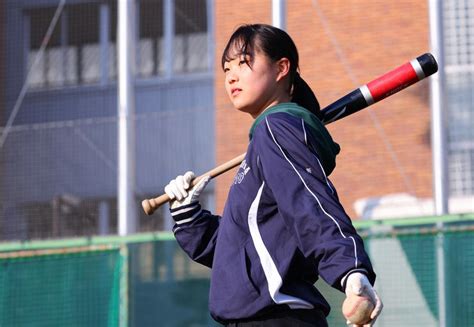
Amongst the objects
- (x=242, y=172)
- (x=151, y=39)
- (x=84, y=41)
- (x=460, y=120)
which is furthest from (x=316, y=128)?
(x=151, y=39)

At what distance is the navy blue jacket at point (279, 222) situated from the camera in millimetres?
3256

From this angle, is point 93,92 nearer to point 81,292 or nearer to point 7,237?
point 7,237

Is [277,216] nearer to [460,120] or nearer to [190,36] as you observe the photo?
[460,120]

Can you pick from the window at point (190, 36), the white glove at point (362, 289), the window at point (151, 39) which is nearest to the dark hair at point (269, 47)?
the white glove at point (362, 289)

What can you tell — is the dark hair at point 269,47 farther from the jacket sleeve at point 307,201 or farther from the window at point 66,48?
the window at point 66,48

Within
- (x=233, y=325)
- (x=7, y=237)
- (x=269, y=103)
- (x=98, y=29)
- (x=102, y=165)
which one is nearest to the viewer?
(x=233, y=325)

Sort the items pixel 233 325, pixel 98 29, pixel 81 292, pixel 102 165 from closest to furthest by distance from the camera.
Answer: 1. pixel 233 325
2. pixel 81 292
3. pixel 102 165
4. pixel 98 29

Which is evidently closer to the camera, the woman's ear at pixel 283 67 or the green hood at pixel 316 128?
the green hood at pixel 316 128

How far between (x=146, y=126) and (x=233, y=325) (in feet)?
22.1

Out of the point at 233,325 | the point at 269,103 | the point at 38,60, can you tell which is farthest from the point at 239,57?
the point at 38,60

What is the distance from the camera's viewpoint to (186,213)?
13.2 feet

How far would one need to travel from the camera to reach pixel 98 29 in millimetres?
13570

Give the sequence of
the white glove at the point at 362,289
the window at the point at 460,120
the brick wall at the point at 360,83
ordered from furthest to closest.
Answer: the brick wall at the point at 360,83 < the window at the point at 460,120 < the white glove at the point at 362,289

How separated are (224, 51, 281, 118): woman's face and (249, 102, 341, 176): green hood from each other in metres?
0.10
